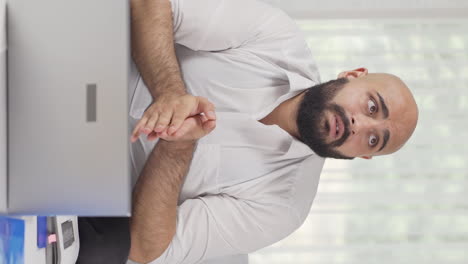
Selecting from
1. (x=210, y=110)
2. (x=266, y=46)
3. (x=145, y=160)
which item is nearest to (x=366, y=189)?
(x=266, y=46)

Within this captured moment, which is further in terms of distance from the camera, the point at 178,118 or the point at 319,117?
the point at 319,117

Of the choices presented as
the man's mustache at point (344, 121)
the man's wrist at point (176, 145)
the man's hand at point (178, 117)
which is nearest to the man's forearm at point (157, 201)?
the man's wrist at point (176, 145)

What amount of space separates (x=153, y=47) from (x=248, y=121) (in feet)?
1.28

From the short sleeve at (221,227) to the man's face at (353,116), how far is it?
28cm

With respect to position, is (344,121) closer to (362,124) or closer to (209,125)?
(362,124)

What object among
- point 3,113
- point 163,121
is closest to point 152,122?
point 163,121

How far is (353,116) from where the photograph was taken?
4.71ft

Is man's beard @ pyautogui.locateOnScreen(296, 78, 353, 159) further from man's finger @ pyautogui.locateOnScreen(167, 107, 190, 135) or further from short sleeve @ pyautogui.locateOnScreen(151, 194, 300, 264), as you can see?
man's finger @ pyautogui.locateOnScreen(167, 107, 190, 135)

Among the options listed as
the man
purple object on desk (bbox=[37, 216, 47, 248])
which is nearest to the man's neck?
the man

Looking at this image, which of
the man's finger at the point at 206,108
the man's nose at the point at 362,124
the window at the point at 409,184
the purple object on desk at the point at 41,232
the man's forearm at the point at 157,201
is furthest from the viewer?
the window at the point at 409,184

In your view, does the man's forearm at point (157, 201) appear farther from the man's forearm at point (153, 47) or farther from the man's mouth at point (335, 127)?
the man's mouth at point (335, 127)

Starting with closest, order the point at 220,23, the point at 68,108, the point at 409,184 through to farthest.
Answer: the point at 68,108, the point at 220,23, the point at 409,184

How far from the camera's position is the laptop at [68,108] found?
72cm

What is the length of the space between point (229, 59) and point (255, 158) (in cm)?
34
